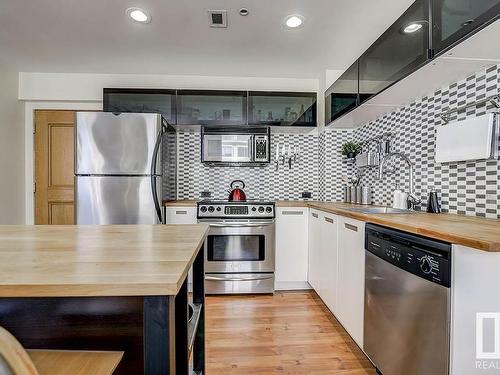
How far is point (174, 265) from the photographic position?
0.73 m

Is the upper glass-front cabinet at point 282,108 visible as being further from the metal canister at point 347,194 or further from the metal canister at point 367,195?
the metal canister at point 367,195

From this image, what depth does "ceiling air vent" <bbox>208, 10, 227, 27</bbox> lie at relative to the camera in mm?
2184

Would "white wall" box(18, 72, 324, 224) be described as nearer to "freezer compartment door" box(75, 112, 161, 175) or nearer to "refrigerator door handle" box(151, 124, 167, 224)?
"freezer compartment door" box(75, 112, 161, 175)

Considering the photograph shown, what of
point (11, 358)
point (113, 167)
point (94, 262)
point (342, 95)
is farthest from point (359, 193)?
point (11, 358)

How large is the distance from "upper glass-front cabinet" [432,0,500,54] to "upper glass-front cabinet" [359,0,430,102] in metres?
0.07

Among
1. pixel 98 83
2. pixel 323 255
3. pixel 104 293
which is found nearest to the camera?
pixel 104 293

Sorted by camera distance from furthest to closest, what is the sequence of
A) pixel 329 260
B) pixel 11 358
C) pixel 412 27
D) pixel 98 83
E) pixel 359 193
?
pixel 98 83 → pixel 359 193 → pixel 329 260 → pixel 412 27 → pixel 11 358

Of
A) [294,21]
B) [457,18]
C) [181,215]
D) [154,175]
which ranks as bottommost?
[181,215]

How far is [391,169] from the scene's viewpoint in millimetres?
2525

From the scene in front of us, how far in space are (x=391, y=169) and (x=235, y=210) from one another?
4.74ft

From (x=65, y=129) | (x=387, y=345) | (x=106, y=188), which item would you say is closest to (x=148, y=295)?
(x=387, y=345)

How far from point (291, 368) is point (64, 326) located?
4.33ft

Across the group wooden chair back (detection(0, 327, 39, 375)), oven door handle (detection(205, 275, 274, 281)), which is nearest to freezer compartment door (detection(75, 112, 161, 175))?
oven door handle (detection(205, 275, 274, 281))

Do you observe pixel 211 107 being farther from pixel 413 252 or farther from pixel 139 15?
pixel 413 252
